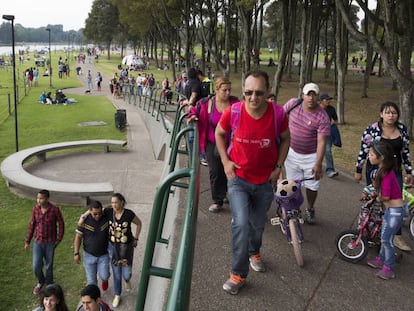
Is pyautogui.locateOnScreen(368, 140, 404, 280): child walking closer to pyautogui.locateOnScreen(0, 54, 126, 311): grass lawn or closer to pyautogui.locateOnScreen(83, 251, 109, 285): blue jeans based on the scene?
pyautogui.locateOnScreen(83, 251, 109, 285): blue jeans

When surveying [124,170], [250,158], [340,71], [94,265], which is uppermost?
[340,71]

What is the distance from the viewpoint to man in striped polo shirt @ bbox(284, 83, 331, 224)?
14.8ft

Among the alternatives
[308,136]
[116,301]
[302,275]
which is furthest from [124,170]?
[302,275]

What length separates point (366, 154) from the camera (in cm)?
475

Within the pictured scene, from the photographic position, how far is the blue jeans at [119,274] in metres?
5.34

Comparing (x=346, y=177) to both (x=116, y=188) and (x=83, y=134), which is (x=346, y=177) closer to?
(x=116, y=188)

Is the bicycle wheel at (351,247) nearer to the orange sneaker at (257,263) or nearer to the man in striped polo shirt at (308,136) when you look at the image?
the man in striped polo shirt at (308,136)

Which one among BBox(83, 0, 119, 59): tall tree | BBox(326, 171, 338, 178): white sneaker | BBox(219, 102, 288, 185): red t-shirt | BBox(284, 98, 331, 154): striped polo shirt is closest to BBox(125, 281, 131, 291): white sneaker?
BBox(284, 98, 331, 154): striped polo shirt

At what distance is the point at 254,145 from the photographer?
3.29 metres

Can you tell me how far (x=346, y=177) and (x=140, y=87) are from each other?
18.1 m

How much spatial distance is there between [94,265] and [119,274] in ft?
1.06

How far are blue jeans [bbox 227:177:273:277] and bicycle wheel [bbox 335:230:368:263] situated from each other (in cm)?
116

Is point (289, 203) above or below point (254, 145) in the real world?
below

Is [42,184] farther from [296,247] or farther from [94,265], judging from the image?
[296,247]
